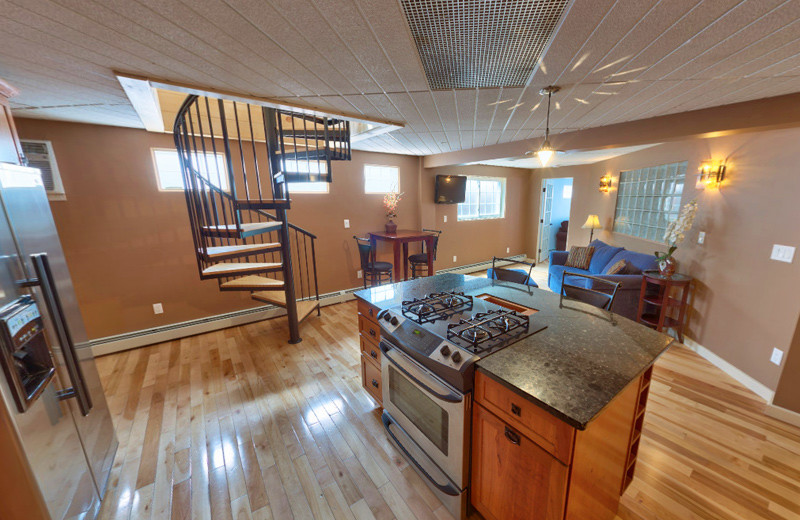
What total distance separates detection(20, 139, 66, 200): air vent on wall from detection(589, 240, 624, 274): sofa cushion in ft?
21.2

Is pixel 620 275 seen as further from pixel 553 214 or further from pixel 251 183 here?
pixel 251 183

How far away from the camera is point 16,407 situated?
103cm

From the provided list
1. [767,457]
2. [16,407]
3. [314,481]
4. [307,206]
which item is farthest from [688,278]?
[16,407]

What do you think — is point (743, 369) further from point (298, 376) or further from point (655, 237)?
point (298, 376)

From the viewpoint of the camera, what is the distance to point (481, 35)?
125cm

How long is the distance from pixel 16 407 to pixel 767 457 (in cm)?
382

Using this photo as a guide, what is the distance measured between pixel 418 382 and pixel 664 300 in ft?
10.2

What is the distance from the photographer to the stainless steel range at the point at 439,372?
1332mm

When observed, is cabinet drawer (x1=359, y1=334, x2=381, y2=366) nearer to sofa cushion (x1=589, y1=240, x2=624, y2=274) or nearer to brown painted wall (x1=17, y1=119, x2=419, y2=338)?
brown painted wall (x1=17, y1=119, x2=419, y2=338)

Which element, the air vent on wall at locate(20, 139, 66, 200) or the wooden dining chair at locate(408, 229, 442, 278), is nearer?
the air vent on wall at locate(20, 139, 66, 200)

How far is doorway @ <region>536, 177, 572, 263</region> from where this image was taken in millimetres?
6949

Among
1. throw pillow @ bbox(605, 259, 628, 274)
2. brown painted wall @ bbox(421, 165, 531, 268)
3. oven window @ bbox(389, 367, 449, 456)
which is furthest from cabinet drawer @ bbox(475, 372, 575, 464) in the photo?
brown painted wall @ bbox(421, 165, 531, 268)

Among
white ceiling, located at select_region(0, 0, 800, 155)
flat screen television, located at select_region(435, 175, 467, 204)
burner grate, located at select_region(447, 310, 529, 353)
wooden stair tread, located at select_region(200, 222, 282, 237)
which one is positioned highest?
white ceiling, located at select_region(0, 0, 800, 155)

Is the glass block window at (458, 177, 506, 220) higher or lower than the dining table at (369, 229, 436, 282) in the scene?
higher
